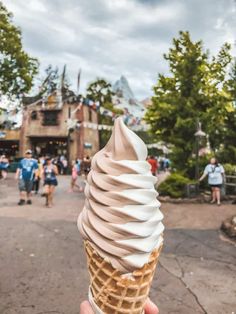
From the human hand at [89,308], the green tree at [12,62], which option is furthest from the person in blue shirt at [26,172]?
the green tree at [12,62]

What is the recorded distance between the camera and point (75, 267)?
4.89 meters

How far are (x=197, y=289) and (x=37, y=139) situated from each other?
89.7ft

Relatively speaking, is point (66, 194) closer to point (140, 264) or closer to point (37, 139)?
point (140, 264)

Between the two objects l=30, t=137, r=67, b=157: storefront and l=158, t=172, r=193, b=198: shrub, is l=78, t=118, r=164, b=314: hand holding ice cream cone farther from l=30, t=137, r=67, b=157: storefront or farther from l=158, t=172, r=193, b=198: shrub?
l=30, t=137, r=67, b=157: storefront

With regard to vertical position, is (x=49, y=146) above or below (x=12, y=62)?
below

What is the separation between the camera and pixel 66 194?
13148 mm

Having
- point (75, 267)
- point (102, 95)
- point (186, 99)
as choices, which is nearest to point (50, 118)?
point (102, 95)

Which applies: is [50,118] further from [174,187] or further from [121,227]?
[121,227]

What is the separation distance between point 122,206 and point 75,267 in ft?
10.8

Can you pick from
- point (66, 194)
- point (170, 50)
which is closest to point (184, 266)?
point (66, 194)

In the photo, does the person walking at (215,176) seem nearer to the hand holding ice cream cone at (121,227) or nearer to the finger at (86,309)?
the hand holding ice cream cone at (121,227)

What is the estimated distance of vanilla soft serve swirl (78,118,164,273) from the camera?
1900 mm

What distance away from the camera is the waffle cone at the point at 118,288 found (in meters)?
1.89

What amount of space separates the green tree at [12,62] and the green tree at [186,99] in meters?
12.6
